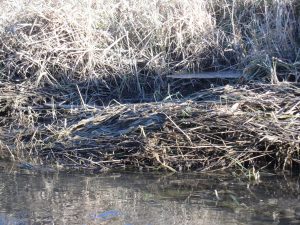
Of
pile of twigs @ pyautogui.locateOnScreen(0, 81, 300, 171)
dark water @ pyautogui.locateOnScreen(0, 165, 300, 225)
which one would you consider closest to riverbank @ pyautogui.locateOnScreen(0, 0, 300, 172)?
pile of twigs @ pyautogui.locateOnScreen(0, 81, 300, 171)

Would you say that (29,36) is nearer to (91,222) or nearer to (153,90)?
(153,90)

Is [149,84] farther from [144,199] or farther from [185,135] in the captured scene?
[144,199]

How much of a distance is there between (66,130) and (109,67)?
5.07 ft

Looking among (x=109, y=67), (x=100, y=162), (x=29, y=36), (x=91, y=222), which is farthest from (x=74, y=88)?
(x=91, y=222)

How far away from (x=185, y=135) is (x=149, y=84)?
185 cm

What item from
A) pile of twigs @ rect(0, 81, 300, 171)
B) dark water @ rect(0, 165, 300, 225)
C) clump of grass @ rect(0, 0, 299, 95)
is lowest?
dark water @ rect(0, 165, 300, 225)

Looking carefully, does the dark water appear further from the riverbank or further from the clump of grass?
the clump of grass

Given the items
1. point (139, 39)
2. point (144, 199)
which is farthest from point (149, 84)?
point (144, 199)

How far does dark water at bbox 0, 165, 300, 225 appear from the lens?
12.2 feet

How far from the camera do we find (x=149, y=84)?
22.0 feet

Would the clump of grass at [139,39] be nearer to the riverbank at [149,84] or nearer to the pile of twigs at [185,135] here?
the riverbank at [149,84]

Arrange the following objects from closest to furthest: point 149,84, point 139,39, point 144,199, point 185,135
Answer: point 144,199
point 185,135
point 149,84
point 139,39

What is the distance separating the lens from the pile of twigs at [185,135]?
4.82 m

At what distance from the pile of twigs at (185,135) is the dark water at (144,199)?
0.24 meters
